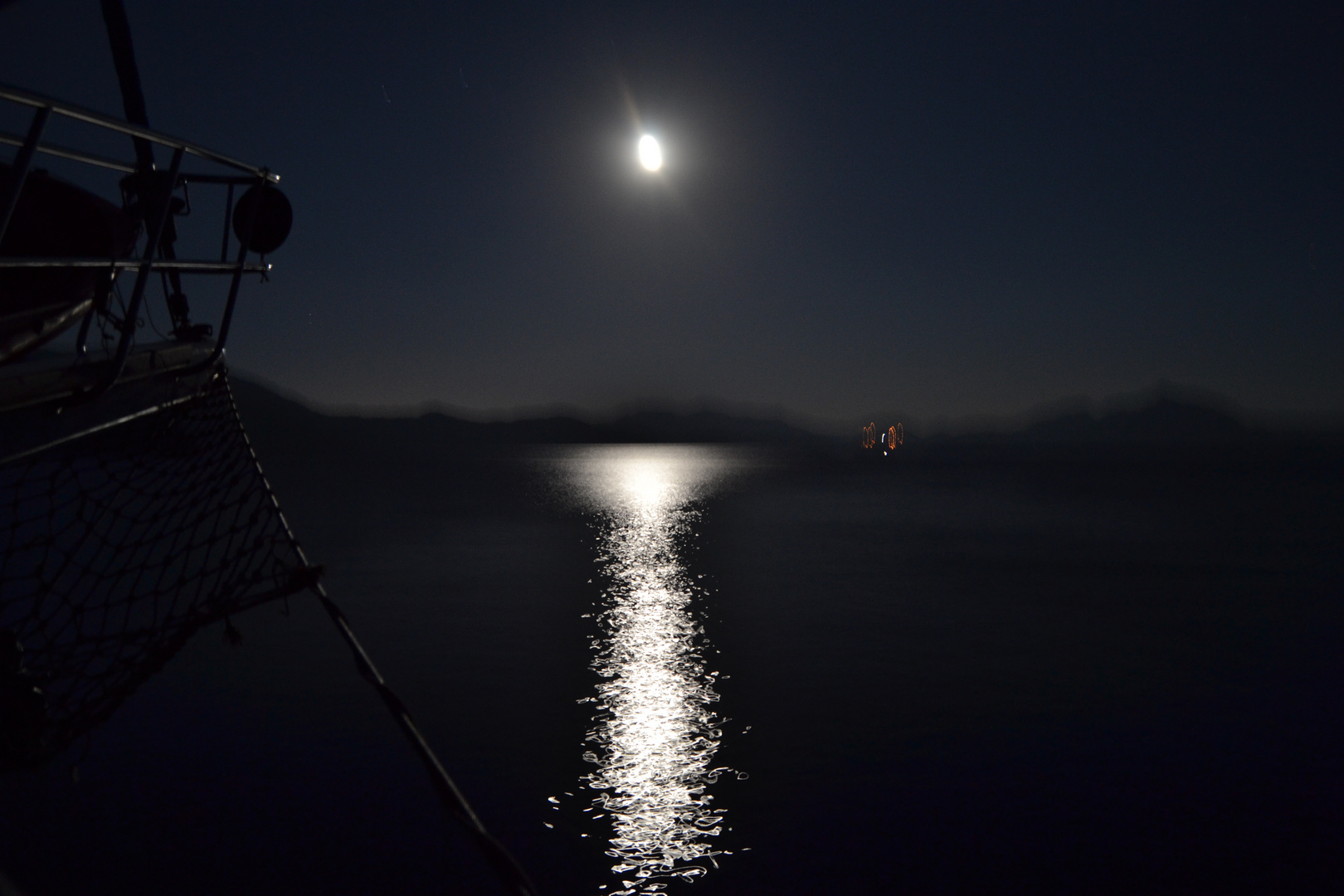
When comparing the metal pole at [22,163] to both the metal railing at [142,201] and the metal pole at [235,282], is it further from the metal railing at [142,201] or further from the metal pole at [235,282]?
the metal pole at [235,282]

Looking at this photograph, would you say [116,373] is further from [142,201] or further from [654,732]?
[654,732]

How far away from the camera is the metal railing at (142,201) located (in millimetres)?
3178

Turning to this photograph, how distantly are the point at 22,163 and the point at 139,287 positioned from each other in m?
1.15

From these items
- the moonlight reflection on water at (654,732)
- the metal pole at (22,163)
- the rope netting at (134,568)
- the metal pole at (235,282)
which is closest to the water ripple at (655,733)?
the moonlight reflection on water at (654,732)

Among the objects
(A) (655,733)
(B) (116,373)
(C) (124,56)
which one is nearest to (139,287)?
(B) (116,373)

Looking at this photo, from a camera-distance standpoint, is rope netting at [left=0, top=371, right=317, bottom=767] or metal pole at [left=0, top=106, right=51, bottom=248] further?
rope netting at [left=0, top=371, right=317, bottom=767]

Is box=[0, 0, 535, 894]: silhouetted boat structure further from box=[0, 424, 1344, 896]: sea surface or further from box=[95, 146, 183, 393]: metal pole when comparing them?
box=[0, 424, 1344, 896]: sea surface

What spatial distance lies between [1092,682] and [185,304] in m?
23.1

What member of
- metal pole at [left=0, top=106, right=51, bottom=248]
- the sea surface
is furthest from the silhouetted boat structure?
the sea surface

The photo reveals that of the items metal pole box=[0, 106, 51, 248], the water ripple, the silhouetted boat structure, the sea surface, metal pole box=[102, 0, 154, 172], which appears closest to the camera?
metal pole box=[0, 106, 51, 248]

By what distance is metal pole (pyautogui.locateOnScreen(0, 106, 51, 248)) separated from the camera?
122 inches

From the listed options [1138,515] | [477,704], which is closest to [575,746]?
[477,704]

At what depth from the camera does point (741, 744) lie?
1605 centimetres

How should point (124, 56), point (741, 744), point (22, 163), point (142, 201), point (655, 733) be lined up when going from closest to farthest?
1. point (22, 163)
2. point (142, 201)
3. point (124, 56)
4. point (741, 744)
5. point (655, 733)
